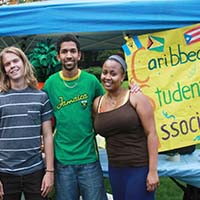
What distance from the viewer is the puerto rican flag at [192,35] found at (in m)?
3.12

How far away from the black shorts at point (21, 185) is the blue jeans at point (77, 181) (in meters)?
0.20

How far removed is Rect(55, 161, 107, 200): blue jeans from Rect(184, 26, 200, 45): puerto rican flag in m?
1.18

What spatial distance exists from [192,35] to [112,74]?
0.94 m

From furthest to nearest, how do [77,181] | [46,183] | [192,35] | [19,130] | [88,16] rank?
[192,35]
[88,16]
[77,181]
[46,183]
[19,130]

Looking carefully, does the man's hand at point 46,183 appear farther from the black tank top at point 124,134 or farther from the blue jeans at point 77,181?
the black tank top at point 124,134

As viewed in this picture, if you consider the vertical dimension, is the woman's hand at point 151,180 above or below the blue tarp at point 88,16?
below

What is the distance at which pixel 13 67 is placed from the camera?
8.20 ft

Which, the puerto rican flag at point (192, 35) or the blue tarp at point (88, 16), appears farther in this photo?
the puerto rican flag at point (192, 35)

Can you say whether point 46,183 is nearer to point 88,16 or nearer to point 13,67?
point 13,67

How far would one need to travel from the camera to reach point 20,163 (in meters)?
2.49

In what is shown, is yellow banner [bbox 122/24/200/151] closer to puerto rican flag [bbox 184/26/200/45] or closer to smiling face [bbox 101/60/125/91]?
puerto rican flag [bbox 184/26/200/45]

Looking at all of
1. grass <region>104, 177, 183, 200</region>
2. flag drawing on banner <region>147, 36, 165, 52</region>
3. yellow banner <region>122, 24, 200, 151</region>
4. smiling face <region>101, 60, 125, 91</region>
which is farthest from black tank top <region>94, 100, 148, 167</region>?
grass <region>104, 177, 183, 200</region>

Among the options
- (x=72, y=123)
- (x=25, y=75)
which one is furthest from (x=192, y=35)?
(x=25, y=75)

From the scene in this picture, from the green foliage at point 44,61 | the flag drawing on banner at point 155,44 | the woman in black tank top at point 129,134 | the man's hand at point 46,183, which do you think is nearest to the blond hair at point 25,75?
the woman in black tank top at point 129,134
